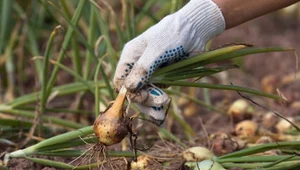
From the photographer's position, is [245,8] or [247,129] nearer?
[245,8]

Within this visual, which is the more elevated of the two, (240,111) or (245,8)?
(245,8)

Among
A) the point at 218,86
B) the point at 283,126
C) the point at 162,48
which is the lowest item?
the point at 283,126

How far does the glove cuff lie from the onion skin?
0.82ft

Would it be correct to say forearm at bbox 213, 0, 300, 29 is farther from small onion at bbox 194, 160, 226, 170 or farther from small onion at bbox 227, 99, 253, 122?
small onion at bbox 227, 99, 253, 122

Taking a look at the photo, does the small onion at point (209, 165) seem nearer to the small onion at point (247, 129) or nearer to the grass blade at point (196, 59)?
the grass blade at point (196, 59)

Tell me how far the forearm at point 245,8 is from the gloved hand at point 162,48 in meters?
0.02

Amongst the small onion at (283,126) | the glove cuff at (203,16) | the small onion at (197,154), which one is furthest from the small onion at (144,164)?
the small onion at (283,126)

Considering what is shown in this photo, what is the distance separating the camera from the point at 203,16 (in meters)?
1.61

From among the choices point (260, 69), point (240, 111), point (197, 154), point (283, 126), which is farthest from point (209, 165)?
point (260, 69)

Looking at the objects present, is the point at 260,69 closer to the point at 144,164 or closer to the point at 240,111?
the point at 240,111

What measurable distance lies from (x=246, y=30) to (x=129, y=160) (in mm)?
2244

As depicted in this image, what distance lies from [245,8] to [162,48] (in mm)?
207

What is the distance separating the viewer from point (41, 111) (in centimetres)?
199

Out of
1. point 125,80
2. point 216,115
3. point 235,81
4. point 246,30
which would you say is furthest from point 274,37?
point 125,80
